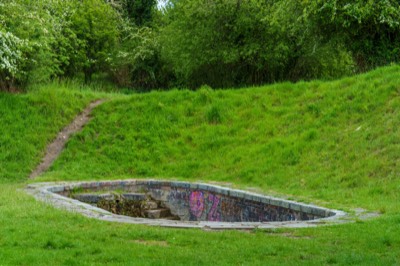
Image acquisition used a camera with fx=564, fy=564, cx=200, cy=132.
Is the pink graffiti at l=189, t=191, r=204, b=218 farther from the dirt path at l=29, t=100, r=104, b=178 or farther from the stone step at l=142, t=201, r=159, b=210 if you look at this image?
the dirt path at l=29, t=100, r=104, b=178

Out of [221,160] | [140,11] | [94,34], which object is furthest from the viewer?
[140,11]

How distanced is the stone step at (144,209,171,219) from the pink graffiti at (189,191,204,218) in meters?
0.81

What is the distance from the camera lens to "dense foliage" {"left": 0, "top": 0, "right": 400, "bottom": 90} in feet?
66.3

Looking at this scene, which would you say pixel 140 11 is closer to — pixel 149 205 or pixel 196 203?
pixel 149 205

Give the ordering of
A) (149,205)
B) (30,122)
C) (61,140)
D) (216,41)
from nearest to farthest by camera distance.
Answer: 1. (149,205)
2. (61,140)
3. (30,122)
4. (216,41)

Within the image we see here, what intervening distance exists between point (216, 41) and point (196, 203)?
10867mm

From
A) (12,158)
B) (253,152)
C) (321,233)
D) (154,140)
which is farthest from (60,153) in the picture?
(321,233)

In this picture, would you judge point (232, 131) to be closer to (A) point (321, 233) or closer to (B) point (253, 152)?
(B) point (253, 152)

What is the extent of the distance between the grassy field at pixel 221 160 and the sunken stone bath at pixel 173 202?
0.63 metres

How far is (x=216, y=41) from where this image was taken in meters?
23.5

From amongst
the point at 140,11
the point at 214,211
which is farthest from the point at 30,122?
the point at 140,11

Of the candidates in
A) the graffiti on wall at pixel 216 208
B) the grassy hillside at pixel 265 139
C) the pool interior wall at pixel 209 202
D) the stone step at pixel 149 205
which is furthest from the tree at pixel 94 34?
the graffiti on wall at pixel 216 208

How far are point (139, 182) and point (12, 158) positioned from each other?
4.54m

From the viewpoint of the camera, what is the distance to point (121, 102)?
2130cm
